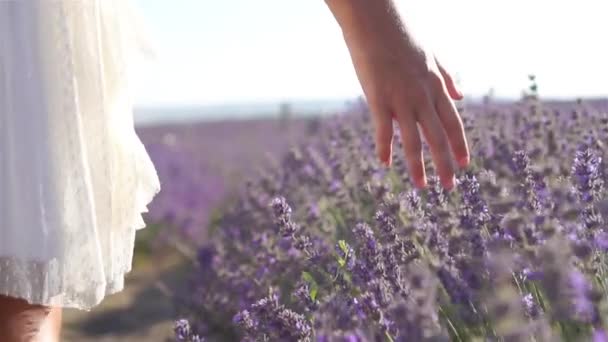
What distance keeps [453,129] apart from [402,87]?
0.34ft

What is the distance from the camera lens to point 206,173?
9.13 meters

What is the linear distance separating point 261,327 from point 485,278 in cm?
50

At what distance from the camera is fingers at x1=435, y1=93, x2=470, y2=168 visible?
164cm

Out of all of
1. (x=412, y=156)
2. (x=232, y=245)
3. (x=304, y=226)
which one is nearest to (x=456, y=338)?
(x=412, y=156)

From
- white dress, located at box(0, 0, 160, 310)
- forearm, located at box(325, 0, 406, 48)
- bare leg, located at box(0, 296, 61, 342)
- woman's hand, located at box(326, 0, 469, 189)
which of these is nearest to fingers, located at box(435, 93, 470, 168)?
woman's hand, located at box(326, 0, 469, 189)

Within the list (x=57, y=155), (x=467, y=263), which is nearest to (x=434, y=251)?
(x=467, y=263)

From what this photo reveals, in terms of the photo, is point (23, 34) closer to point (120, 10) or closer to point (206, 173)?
point (120, 10)

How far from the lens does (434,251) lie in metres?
1.89

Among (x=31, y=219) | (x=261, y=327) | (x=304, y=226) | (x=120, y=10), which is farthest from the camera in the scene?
(x=304, y=226)

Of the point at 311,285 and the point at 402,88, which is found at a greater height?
the point at 402,88

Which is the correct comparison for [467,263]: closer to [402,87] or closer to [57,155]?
[402,87]

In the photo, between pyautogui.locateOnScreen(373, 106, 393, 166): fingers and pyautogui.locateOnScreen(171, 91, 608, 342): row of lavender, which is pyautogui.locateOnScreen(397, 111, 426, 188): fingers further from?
pyautogui.locateOnScreen(171, 91, 608, 342): row of lavender

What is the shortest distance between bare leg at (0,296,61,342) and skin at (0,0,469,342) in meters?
0.72

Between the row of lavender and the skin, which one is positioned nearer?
the row of lavender
